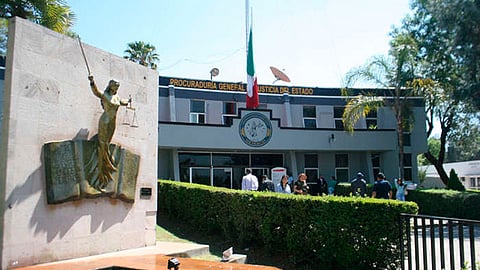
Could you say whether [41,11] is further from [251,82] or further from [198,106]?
[198,106]

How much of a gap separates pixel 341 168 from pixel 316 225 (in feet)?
55.9

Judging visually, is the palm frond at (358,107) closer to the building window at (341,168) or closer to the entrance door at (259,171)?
the building window at (341,168)

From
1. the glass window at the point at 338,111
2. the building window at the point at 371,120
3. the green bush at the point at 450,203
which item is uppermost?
the glass window at the point at 338,111

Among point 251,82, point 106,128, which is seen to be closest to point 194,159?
point 251,82

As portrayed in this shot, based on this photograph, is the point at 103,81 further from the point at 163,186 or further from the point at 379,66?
the point at 379,66

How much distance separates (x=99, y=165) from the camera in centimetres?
725

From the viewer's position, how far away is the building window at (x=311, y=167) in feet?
78.1

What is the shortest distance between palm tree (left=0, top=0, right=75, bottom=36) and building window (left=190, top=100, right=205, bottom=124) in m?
11.8

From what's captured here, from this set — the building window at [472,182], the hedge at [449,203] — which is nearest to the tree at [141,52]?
the hedge at [449,203]

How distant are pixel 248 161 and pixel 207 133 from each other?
3.38m

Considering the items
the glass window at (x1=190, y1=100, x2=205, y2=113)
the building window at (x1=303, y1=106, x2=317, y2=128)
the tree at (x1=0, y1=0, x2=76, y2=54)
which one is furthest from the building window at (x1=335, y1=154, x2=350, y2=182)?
the tree at (x1=0, y1=0, x2=76, y2=54)

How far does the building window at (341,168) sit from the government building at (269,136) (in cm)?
6

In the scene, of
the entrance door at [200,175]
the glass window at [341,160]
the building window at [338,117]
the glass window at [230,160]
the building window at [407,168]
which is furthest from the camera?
the building window at [338,117]

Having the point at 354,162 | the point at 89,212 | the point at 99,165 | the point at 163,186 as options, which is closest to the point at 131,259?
the point at 89,212
